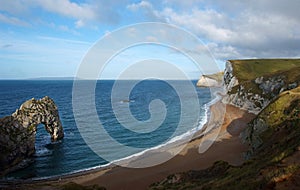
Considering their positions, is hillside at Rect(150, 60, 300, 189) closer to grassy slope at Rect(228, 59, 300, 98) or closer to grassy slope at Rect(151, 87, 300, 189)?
grassy slope at Rect(151, 87, 300, 189)

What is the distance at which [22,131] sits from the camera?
37.1 metres

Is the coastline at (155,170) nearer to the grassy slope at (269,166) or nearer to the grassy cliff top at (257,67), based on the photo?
the grassy slope at (269,166)

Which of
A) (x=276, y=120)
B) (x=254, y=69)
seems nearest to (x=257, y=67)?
(x=254, y=69)

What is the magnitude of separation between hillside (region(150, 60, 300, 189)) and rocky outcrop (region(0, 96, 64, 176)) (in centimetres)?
2232

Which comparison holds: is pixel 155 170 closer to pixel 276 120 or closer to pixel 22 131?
pixel 276 120

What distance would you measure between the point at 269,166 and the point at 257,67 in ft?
363

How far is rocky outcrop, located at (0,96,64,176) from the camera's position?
1313 inches

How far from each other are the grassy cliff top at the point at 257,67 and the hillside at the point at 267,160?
38947mm

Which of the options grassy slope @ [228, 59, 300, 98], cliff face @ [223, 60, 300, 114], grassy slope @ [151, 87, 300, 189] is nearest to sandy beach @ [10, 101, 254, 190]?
grassy slope @ [151, 87, 300, 189]

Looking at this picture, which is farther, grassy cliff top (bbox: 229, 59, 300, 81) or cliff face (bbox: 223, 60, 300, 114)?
grassy cliff top (bbox: 229, 59, 300, 81)

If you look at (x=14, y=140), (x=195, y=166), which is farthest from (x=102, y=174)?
(x=14, y=140)

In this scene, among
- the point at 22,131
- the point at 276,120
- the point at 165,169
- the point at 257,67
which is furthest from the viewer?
the point at 257,67

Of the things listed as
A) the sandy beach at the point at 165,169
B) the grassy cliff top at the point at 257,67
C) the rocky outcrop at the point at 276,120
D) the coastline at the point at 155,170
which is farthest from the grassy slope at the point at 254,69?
the rocky outcrop at the point at 276,120

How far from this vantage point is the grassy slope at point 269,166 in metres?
12.5
